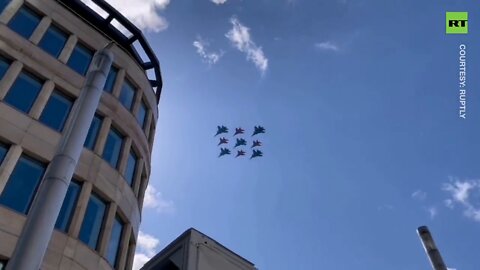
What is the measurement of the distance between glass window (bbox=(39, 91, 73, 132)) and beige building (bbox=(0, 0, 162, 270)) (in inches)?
2.0

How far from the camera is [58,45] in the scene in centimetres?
2497

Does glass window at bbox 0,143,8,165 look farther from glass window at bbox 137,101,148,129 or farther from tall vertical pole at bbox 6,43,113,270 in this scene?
tall vertical pole at bbox 6,43,113,270

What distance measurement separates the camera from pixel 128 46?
1181 inches

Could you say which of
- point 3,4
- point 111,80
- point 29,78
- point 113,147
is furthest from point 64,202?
point 3,4

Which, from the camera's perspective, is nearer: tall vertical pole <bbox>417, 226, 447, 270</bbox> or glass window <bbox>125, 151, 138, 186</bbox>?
tall vertical pole <bbox>417, 226, 447, 270</bbox>

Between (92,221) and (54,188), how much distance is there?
48.5 ft

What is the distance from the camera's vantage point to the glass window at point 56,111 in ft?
71.9

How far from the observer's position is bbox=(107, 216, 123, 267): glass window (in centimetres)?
2159

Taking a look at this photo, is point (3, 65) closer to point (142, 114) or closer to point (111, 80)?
point (111, 80)

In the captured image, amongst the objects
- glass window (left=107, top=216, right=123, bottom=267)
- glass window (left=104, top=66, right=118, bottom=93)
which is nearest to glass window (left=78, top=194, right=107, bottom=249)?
glass window (left=107, top=216, right=123, bottom=267)

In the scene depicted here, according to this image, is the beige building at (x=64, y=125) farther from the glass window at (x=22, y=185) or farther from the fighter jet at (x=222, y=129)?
the fighter jet at (x=222, y=129)

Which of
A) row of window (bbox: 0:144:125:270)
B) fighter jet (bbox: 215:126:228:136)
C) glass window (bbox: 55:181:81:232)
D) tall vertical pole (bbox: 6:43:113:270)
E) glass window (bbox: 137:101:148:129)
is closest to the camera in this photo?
tall vertical pole (bbox: 6:43:113:270)

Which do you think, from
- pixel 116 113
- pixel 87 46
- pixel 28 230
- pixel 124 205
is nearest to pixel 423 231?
pixel 28 230

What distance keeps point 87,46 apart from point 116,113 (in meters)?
4.57
